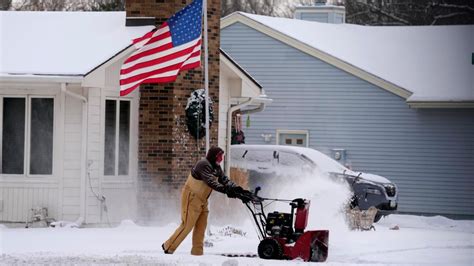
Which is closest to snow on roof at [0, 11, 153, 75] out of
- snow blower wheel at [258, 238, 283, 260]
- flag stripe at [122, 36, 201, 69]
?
flag stripe at [122, 36, 201, 69]

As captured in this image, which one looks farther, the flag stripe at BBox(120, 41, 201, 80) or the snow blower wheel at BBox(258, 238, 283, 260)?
the flag stripe at BBox(120, 41, 201, 80)

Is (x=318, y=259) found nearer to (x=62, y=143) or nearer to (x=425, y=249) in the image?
(x=425, y=249)

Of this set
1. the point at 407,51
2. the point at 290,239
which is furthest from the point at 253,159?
the point at 407,51

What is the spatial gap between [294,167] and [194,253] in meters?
9.90

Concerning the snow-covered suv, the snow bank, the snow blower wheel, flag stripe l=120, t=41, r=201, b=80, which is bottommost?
the snow bank

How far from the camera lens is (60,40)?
74.9ft

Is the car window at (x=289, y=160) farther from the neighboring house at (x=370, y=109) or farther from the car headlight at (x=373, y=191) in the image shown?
the neighboring house at (x=370, y=109)

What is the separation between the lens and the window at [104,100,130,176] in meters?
22.0

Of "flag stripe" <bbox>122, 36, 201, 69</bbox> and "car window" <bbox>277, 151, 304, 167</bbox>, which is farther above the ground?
"flag stripe" <bbox>122, 36, 201, 69</bbox>

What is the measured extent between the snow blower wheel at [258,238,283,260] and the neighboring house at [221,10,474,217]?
16466 mm

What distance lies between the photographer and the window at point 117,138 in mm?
22031

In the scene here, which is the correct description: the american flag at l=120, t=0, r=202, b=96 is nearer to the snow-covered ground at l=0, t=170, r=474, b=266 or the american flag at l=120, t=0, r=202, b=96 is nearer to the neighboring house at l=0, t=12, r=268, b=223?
the neighboring house at l=0, t=12, r=268, b=223

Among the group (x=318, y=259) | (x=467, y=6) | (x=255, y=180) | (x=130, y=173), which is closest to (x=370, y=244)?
(x=318, y=259)

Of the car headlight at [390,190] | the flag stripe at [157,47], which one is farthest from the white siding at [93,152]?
the car headlight at [390,190]
